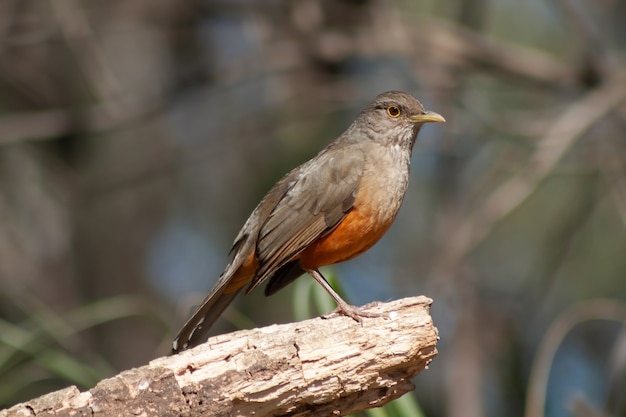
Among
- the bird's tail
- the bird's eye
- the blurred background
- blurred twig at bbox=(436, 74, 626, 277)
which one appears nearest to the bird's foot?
the bird's tail

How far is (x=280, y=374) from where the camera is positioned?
373cm

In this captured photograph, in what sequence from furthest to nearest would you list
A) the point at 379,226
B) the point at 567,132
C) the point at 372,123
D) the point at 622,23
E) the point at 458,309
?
1. the point at 622,23
2. the point at 458,309
3. the point at 567,132
4. the point at 372,123
5. the point at 379,226

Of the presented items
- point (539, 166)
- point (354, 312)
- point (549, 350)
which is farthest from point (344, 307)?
point (539, 166)

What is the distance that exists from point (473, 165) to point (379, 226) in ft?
16.8

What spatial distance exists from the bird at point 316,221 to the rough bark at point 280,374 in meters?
1.16

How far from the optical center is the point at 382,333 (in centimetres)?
394

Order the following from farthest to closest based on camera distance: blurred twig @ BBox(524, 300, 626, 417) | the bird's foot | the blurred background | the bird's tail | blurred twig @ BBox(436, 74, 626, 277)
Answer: the blurred background, blurred twig @ BBox(436, 74, 626, 277), the bird's tail, blurred twig @ BBox(524, 300, 626, 417), the bird's foot

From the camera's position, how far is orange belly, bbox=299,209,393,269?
5281 millimetres

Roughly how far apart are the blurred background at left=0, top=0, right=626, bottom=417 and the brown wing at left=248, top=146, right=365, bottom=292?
0.69m

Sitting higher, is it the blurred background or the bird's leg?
the blurred background

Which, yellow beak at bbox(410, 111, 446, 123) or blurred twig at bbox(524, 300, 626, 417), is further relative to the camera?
yellow beak at bbox(410, 111, 446, 123)

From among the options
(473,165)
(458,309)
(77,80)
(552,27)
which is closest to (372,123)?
(458,309)

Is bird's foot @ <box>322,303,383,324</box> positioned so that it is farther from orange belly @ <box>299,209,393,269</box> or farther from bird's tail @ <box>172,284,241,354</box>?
bird's tail @ <box>172,284,241,354</box>

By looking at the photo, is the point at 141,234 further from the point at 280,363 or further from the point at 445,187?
the point at 280,363
